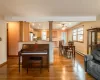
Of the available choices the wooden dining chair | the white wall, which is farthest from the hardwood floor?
the wooden dining chair

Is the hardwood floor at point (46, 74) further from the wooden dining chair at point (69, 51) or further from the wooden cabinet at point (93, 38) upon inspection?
the wooden dining chair at point (69, 51)

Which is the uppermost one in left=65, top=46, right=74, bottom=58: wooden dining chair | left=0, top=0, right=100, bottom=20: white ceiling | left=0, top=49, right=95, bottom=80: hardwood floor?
left=0, top=0, right=100, bottom=20: white ceiling

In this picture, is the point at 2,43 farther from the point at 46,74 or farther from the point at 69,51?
the point at 69,51

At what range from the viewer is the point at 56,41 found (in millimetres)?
15719

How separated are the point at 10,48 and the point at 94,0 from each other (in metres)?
5.91

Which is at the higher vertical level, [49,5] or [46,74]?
[49,5]

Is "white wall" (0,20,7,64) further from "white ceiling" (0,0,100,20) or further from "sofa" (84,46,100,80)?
"sofa" (84,46,100,80)

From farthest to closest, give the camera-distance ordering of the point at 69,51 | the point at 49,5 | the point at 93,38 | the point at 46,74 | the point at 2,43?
1. the point at 69,51
2. the point at 93,38
3. the point at 2,43
4. the point at 46,74
5. the point at 49,5

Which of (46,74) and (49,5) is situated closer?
(49,5)

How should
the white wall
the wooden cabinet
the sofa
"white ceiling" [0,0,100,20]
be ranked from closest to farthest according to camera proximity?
"white ceiling" [0,0,100,20] → the sofa → the white wall → the wooden cabinet

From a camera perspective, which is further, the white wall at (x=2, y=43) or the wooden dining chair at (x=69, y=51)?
the wooden dining chair at (x=69, y=51)

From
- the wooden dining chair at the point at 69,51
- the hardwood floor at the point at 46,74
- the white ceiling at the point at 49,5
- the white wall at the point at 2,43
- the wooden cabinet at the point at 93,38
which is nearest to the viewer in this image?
the white ceiling at the point at 49,5

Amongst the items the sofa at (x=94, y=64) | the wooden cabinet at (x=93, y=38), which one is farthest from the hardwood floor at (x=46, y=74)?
the wooden cabinet at (x=93, y=38)

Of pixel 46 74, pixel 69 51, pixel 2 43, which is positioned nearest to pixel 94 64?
pixel 46 74
